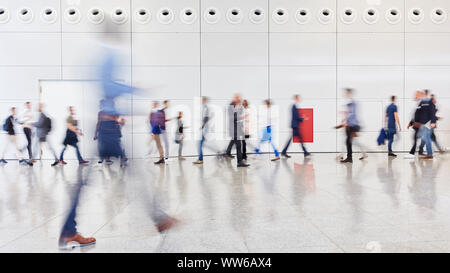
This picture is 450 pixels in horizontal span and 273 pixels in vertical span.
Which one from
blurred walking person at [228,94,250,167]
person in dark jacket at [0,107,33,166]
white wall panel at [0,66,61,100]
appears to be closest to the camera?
blurred walking person at [228,94,250,167]

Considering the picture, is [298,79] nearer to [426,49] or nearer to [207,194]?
[426,49]

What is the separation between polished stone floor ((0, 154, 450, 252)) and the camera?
3.30 meters

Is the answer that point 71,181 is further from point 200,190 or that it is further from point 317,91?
point 317,91

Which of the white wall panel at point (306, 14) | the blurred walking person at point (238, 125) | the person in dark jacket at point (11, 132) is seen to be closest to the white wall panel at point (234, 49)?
the white wall panel at point (306, 14)

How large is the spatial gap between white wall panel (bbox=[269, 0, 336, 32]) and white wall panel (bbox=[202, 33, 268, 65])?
782 mm

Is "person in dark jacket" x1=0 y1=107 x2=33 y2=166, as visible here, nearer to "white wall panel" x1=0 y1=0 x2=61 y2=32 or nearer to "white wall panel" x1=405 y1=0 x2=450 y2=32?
"white wall panel" x1=0 y1=0 x2=61 y2=32

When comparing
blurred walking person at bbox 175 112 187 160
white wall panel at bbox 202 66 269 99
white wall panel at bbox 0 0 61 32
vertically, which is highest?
white wall panel at bbox 0 0 61 32

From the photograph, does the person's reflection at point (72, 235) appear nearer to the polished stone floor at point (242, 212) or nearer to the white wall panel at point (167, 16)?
the polished stone floor at point (242, 212)

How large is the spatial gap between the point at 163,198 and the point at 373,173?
4.85 m

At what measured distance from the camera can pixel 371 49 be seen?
1331 cm

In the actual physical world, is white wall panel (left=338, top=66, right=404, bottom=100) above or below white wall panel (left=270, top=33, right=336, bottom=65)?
below

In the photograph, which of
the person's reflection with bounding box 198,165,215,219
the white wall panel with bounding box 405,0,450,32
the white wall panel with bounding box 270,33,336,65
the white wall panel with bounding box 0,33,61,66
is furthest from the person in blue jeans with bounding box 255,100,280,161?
the white wall panel with bounding box 0,33,61,66
